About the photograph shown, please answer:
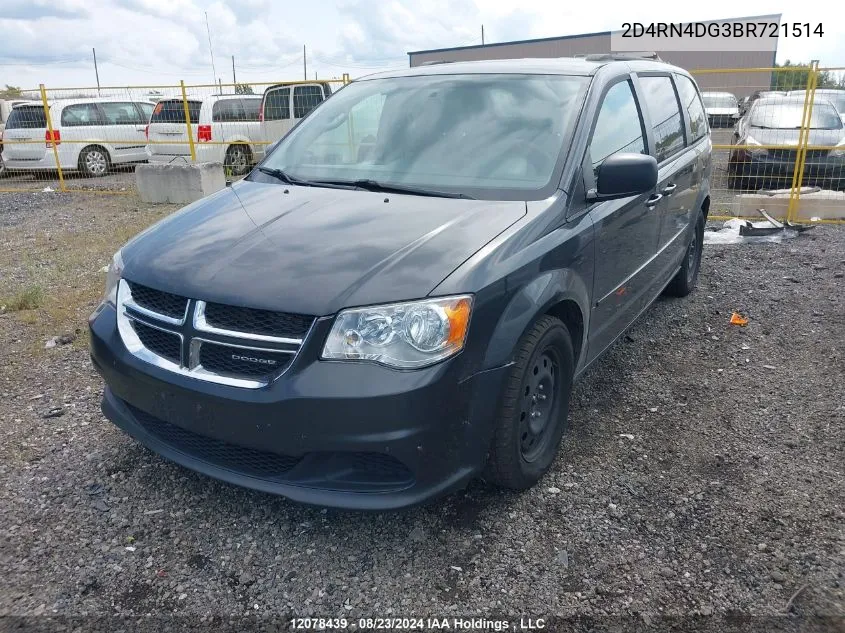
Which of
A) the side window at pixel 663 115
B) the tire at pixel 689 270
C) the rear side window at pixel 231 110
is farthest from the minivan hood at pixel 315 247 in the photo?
the rear side window at pixel 231 110

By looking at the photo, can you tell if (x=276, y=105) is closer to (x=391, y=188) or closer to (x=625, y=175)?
(x=391, y=188)

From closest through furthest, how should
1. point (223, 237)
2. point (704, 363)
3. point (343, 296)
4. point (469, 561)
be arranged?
point (343, 296)
point (469, 561)
point (223, 237)
point (704, 363)

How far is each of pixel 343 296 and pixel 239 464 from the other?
0.81 m

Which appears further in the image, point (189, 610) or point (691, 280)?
point (691, 280)

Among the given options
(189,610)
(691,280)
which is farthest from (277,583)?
(691,280)

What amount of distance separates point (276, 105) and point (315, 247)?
33.0 ft

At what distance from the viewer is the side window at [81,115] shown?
541 inches

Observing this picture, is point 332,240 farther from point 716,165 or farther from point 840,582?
point 716,165

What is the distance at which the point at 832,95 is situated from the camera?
10.7 metres

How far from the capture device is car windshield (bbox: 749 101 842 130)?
406 inches

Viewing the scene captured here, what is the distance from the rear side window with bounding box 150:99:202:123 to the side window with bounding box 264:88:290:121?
4.72 feet

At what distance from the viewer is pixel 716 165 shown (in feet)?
36.1

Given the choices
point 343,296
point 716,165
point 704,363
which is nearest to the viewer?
point 343,296

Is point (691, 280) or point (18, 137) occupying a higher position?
point (18, 137)
